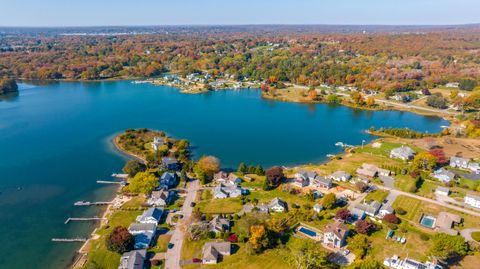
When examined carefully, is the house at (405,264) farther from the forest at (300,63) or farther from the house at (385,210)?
the forest at (300,63)

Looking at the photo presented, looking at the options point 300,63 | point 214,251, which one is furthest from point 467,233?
point 300,63

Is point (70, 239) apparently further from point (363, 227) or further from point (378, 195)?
point (378, 195)

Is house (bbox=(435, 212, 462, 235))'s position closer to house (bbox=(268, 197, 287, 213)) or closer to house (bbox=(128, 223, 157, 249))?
house (bbox=(268, 197, 287, 213))

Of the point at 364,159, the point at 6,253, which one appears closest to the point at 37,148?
the point at 6,253

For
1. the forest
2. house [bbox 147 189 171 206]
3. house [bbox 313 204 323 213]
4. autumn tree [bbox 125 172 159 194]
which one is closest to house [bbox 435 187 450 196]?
house [bbox 313 204 323 213]

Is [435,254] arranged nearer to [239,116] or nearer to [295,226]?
[295,226]

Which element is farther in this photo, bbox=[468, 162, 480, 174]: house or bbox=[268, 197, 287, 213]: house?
bbox=[468, 162, 480, 174]: house

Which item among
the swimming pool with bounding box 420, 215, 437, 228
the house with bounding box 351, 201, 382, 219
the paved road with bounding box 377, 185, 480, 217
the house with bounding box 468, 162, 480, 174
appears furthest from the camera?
the house with bounding box 468, 162, 480, 174
